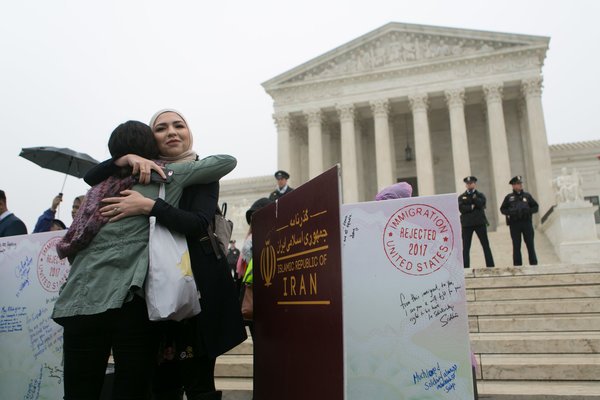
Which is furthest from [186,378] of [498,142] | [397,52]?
[397,52]

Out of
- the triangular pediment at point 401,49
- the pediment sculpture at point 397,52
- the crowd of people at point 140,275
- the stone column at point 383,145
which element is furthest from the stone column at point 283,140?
the crowd of people at point 140,275

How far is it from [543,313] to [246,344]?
4.23m

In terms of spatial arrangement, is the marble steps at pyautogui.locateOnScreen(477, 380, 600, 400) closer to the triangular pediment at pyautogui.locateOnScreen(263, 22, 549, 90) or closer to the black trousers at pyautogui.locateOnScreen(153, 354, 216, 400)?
the black trousers at pyautogui.locateOnScreen(153, 354, 216, 400)

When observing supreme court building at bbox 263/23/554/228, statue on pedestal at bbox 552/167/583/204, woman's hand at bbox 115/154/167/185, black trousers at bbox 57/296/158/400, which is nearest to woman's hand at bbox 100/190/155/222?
woman's hand at bbox 115/154/167/185

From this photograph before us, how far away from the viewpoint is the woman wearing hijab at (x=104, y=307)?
8.70 ft

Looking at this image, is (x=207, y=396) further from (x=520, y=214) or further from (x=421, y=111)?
(x=421, y=111)

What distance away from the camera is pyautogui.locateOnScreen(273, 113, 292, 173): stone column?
31719mm

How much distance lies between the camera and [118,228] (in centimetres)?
283

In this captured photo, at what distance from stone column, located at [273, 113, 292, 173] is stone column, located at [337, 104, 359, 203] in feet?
12.0

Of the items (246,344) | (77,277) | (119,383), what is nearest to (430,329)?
(119,383)

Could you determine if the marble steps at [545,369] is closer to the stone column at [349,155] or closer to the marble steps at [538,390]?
the marble steps at [538,390]
